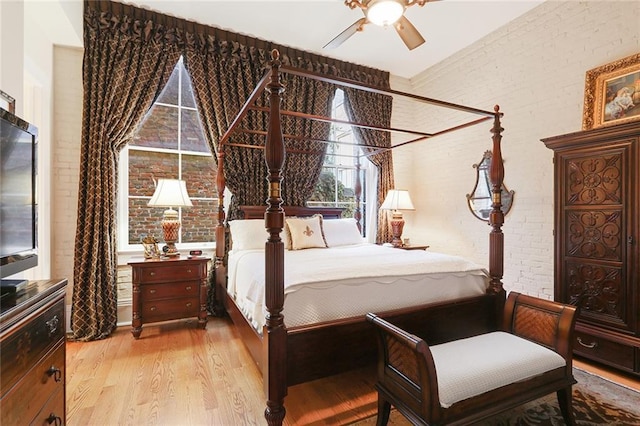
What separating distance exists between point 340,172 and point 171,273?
262cm

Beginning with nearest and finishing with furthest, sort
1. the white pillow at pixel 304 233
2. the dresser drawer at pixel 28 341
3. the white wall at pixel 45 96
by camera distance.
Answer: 1. the dresser drawer at pixel 28 341
2. the white wall at pixel 45 96
3. the white pillow at pixel 304 233

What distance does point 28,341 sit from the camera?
42.7 inches

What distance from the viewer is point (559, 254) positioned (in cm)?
260

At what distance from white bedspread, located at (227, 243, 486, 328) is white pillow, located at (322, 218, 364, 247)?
38.8 inches

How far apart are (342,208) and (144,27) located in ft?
9.83

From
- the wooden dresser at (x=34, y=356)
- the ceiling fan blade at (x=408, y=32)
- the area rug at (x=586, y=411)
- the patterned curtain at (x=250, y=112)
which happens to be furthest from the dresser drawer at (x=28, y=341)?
the ceiling fan blade at (x=408, y=32)

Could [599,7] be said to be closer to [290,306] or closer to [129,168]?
[290,306]

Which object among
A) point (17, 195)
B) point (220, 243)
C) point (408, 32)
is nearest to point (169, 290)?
point (220, 243)

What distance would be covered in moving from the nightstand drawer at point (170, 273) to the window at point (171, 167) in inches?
24.1

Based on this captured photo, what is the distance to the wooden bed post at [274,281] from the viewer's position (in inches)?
63.0

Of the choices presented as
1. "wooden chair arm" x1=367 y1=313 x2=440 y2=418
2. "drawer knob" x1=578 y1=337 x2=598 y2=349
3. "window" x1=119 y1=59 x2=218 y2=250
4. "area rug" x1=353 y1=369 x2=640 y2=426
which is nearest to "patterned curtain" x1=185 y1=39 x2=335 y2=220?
"window" x1=119 y1=59 x2=218 y2=250

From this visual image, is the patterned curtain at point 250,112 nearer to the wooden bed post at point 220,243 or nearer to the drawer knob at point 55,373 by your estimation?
the wooden bed post at point 220,243

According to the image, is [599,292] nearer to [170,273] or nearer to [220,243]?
[220,243]

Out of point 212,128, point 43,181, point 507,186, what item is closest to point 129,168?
point 43,181
